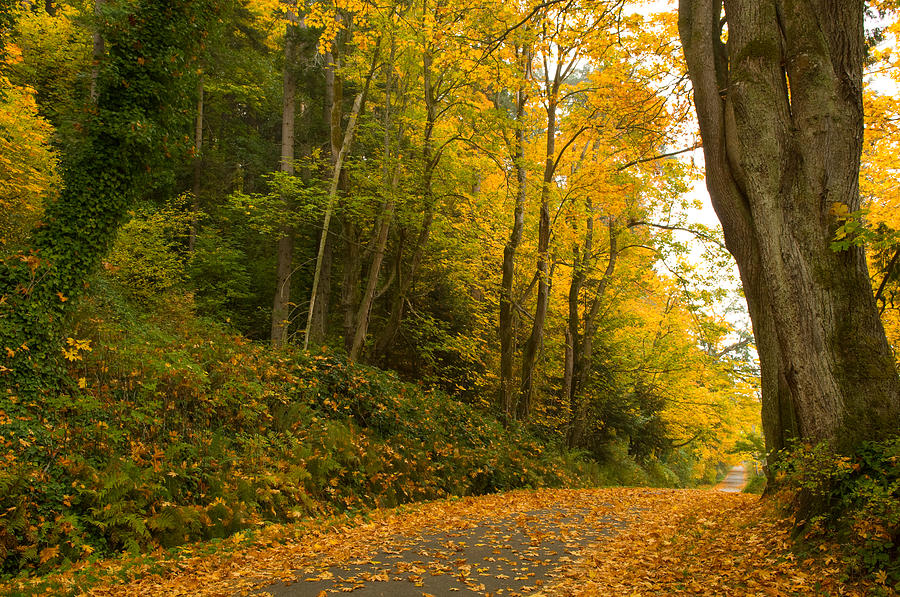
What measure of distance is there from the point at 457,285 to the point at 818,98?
13191mm

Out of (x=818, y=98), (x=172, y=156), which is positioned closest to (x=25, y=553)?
(x=172, y=156)

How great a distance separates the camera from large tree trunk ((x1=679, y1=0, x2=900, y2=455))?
5195 millimetres

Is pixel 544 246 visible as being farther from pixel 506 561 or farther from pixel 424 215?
pixel 506 561

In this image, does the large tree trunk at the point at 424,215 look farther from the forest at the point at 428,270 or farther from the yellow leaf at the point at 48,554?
the yellow leaf at the point at 48,554

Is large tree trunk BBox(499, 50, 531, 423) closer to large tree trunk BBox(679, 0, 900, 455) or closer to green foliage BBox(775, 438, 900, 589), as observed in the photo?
large tree trunk BBox(679, 0, 900, 455)

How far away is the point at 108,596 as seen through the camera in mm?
4500

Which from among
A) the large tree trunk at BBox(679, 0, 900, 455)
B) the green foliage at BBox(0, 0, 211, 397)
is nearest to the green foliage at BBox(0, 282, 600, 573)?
the green foliage at BBox(0, 0, 211, 397)

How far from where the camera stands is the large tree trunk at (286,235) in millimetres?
15641

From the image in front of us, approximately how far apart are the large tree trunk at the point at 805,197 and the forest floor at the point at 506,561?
1346mm

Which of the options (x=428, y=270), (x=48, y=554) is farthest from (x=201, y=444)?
(x=428, y=270)

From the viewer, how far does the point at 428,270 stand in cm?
1820

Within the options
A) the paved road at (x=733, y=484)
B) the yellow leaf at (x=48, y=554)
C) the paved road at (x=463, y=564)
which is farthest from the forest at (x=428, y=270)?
the paved road at (x=733, y=484)

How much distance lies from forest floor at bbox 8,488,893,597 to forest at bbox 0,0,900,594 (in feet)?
1.43

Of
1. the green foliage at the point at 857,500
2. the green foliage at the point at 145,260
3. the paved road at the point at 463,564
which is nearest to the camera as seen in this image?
the green foliage at the point at 857,500
